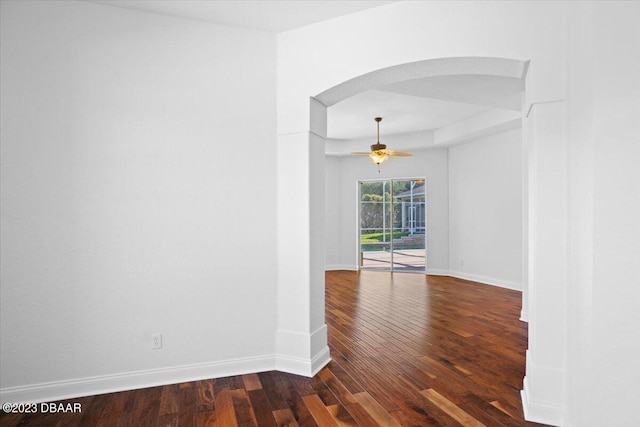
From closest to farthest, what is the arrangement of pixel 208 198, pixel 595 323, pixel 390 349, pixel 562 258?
pixel 595 323
pixel 562 258
pixel 208 198
pixel 390 349

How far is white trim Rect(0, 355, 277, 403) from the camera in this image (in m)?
2.68

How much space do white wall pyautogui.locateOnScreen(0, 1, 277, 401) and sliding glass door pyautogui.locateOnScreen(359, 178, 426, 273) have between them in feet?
20.7

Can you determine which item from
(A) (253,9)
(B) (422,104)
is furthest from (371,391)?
(B) (422,104)

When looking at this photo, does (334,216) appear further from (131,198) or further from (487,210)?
(131,198)

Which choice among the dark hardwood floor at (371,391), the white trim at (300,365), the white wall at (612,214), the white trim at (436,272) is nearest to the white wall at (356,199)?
the white trim at (436,272)

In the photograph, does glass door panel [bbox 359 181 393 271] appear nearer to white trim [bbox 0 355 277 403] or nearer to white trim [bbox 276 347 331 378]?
white trim [bbox 276 347 331 378]

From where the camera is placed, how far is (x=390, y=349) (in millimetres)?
3697

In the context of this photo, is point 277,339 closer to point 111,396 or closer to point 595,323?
point 111,396

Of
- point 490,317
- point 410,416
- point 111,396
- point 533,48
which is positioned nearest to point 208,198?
point 111,396

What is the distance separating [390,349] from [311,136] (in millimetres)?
2207

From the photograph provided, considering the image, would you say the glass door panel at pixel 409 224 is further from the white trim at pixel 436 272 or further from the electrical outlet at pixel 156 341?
the electrical outlet at pixel 156 341

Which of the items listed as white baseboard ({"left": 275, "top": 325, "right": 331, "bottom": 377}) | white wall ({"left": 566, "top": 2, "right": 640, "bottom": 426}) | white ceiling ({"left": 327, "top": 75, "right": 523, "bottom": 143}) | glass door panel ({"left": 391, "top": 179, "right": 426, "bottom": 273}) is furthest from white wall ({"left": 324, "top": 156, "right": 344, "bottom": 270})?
white wall ({"left": 566, "top": 2, "right": 640, "bottom": 426})

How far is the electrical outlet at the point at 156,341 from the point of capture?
2963mm

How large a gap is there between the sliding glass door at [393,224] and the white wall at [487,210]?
0.83 m
